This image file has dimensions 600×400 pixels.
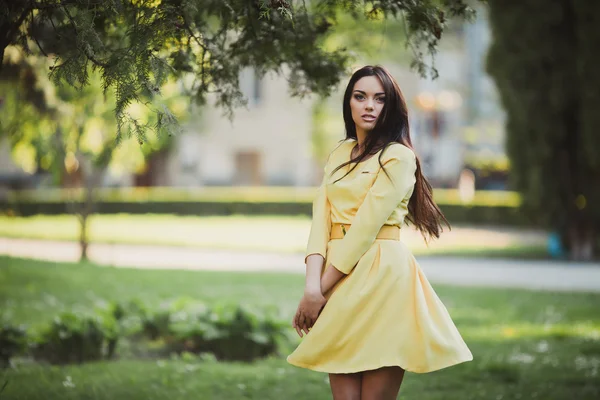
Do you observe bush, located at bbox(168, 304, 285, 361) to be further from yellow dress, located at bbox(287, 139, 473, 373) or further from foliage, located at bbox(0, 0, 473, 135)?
yellow dress, located at bbox(287, 139, 473, 373)

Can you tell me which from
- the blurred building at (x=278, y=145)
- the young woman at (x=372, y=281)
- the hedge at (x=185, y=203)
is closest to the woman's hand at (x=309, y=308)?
the young woman at (x=372, y=281)

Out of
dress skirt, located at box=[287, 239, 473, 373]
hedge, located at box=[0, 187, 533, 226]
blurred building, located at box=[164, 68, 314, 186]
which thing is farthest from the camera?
blurred building, located at box=[164, 68, 314, 186]

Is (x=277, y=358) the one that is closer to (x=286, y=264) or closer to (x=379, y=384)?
(x=379, y=384)

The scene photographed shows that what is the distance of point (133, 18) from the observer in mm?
3717

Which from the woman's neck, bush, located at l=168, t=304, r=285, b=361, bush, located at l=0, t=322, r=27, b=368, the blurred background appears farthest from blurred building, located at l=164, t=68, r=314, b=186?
the woman's neck

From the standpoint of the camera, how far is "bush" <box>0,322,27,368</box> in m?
6.34

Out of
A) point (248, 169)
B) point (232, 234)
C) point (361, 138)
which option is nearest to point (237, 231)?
point (232, 234)

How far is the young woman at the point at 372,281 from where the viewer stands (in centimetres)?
312

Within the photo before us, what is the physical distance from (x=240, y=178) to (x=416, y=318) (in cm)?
3722

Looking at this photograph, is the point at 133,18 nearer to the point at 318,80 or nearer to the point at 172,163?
the point at 318,80

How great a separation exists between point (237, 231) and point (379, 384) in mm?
20152

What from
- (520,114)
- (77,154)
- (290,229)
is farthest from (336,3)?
(290,229)

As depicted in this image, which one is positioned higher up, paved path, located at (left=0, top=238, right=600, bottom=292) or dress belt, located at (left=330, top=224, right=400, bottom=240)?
dress belt, located at (left=330, top=224, right=400, bottom=240)

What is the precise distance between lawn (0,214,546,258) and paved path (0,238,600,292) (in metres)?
1.36
